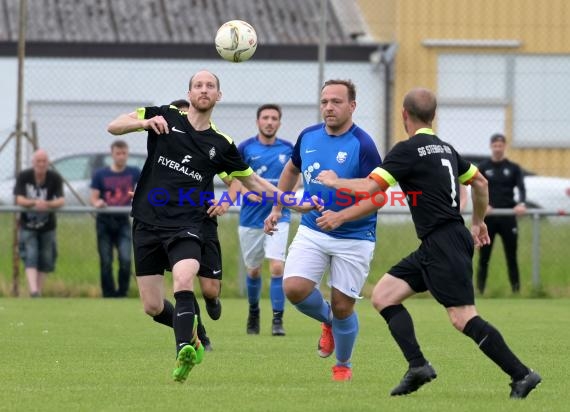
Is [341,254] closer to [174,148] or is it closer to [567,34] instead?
[174,148]

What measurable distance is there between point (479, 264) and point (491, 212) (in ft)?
2.50

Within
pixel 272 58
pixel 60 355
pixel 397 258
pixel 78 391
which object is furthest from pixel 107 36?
pixel 78 391

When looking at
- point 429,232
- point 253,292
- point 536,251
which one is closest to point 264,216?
point 253,292

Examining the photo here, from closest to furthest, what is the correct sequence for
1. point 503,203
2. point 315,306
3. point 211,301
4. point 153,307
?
1. point 153,307
2. point 315,306
3. point 211,301
4. point 503,203

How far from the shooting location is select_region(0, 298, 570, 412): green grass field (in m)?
7.66

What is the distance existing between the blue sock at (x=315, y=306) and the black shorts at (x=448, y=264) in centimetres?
146

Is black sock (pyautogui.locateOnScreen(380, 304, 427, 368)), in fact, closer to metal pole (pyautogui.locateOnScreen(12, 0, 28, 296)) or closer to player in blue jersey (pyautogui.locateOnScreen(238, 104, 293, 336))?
player in blue jersey (pyautogui.locateOnScreen(238, 104, 293, 336))

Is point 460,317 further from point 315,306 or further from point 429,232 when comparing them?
point 315,306

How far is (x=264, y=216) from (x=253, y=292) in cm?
81

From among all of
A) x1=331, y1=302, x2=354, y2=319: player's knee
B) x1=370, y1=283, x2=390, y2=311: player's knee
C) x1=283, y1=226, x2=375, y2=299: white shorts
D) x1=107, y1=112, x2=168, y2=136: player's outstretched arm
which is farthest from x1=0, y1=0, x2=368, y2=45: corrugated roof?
x1=370, y1=283, x2=390, y2=311: player's knee

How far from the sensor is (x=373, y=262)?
18.2 meters

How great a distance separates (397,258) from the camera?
59.5 ft

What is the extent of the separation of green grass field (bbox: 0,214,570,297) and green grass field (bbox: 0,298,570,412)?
8.47ft

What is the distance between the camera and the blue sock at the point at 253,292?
12.7m
